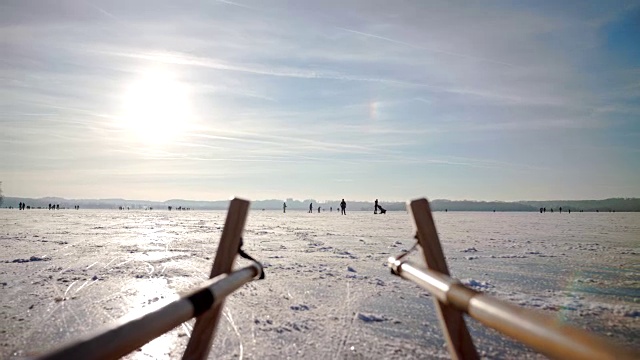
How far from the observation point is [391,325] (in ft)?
13.9

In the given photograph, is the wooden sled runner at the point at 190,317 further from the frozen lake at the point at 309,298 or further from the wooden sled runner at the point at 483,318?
the frozen lake at the point at 309,298

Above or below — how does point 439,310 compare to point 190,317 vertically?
below

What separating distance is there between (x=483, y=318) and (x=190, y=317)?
1.13 m

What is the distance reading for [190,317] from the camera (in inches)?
62.7

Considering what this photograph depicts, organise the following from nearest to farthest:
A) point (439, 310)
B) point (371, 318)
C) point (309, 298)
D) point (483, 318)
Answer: point (483, 318)
point (439, 310)
point (371, 318)
point (309, 298)

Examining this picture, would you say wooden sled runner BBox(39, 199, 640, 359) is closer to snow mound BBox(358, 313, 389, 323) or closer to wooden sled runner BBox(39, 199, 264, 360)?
wooden sled runner BBox(39, 199, 264, 360)

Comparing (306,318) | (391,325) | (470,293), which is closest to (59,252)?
(306,318)

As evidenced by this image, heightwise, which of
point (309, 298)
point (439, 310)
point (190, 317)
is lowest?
point (309, 298)

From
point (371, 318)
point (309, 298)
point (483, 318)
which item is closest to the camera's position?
point (483, 318)

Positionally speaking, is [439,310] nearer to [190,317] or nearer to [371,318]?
[190,317]

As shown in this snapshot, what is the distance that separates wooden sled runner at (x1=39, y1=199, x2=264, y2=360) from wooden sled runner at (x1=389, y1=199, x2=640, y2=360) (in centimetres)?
107

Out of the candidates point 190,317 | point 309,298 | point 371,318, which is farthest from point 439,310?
point 309,298

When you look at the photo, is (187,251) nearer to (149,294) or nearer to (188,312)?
(149,294)

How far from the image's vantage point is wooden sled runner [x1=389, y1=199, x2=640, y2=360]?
1.01 meters
